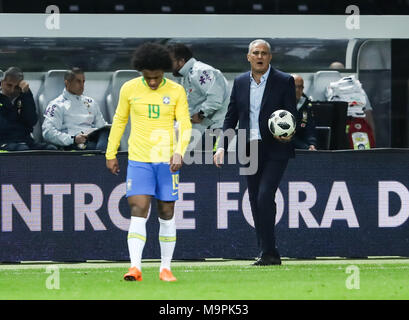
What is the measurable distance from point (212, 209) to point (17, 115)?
2.42 metres

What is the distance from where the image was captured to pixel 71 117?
11.1 m

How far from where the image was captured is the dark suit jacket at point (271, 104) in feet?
29.6

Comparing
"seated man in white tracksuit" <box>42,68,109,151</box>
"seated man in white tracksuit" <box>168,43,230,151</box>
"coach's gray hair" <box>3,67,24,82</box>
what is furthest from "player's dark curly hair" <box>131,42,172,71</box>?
"coach's gray hair" <box>3,67,24,82</box>

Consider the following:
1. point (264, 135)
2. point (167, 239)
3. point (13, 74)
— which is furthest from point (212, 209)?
point (13, 74)

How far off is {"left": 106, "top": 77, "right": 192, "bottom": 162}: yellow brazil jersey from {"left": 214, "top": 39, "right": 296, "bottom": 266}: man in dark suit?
117cm

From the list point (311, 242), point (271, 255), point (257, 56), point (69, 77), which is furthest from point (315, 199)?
point (69, 77)

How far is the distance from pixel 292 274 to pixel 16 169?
9.38 feet

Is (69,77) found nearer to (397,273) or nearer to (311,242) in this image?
(311,242)

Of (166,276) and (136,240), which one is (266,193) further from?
(136,240)

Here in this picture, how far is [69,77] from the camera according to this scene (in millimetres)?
11047

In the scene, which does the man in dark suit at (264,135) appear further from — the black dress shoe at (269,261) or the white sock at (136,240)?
the white sock at (136,240)

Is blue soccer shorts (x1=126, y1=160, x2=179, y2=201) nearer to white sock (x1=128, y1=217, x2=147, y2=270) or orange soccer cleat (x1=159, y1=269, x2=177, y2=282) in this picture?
white sock (x1=128, y1=217, x2=147, y2=270)

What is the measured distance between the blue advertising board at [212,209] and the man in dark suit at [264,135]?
29.2 inches

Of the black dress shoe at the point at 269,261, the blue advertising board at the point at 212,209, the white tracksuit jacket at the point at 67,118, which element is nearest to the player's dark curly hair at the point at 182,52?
the white tracksuit jacket at the point at 67,118
